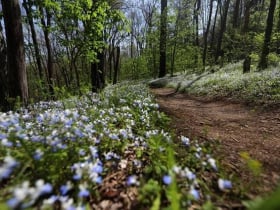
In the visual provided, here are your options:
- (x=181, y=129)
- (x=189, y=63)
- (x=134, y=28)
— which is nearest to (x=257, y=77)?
(x=181, y=129)

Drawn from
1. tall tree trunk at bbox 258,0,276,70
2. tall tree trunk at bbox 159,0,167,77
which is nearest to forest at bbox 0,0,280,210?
tall tree trunk at bbox 258,0,276,70

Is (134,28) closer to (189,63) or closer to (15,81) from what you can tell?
(189,63)

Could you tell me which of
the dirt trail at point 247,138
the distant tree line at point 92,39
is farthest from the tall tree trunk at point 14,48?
the dirt trail at point 247,138

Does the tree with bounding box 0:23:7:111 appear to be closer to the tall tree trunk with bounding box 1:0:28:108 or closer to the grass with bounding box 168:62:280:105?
the tall tree trunk with bounding box 1:0:28:108

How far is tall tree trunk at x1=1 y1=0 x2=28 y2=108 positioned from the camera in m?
5.40

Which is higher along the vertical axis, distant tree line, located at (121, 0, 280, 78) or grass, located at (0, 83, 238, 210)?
distant tree line, located at (121, 0, 280, 78)

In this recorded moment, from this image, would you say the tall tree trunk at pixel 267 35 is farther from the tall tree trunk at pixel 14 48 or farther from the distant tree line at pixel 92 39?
the tall tree trunk at pixel 14 48

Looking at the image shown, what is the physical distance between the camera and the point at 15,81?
5543 millimetres

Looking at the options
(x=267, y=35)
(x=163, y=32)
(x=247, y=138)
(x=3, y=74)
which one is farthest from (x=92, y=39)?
(x=163, y=32)

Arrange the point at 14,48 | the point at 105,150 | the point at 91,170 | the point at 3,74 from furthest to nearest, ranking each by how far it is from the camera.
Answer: the point at 3,74 < the point at 14,48 < the point at 105,150 < the point at 91,170

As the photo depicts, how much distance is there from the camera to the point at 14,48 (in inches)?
215

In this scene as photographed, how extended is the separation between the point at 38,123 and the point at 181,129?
2.10m

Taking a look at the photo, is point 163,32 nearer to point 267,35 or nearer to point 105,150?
point 267,35

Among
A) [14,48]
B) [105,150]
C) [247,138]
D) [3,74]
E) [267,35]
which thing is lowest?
[247,138]
